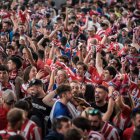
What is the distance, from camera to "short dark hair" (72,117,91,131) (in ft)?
21.1

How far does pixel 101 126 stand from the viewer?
6.81 meters

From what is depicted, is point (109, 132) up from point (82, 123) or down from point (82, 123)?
down

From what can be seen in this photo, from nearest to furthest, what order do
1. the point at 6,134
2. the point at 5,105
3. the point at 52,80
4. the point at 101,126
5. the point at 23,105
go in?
the point at 6,134 < the point at 101,126 < the point at 23,105 < the point at 5,105 < the point at 52,80

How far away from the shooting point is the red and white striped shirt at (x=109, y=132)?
6.82 metres

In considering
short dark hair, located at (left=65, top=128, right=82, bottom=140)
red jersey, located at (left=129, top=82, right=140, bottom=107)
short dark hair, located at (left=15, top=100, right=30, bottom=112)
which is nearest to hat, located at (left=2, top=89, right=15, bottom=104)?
short dark hair, located at (left=15, top=100, right=30, bottom=112)

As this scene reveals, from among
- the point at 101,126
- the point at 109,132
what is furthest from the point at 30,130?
the point at 109,132

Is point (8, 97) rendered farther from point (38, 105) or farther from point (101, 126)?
point (101, 126)

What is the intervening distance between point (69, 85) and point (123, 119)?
3.26ft

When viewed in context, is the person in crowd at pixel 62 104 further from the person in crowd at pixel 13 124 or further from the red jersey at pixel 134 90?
the red jersey at pixel 134 90

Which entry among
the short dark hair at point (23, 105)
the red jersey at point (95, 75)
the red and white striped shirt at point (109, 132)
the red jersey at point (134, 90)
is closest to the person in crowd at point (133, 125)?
the red and white striped shirt at point (109, 132)

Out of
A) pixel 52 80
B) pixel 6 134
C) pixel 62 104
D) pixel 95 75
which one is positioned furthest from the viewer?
pixel 95 75

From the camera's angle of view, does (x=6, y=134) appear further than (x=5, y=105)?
No

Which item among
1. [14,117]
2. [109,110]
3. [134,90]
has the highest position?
[14,117]

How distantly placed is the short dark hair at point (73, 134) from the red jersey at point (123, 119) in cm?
169
